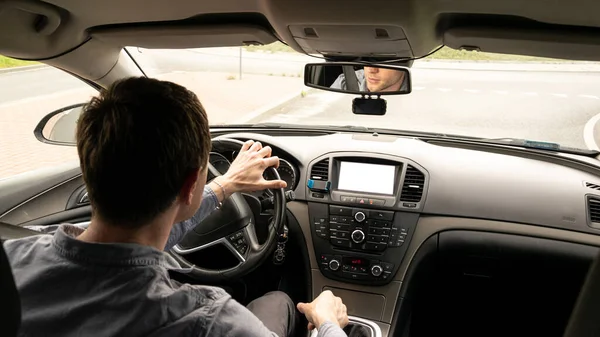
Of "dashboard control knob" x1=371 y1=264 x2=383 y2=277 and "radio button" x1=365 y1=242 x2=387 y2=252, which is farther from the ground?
"radio button" x1=365 y1=242 x2=387 y2=252

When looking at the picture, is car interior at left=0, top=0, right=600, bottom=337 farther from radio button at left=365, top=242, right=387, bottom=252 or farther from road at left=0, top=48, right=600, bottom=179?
road at left=0, top=48, right=600, bottom=179

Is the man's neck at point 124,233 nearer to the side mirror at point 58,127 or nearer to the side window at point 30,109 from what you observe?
the side window at point 30,109

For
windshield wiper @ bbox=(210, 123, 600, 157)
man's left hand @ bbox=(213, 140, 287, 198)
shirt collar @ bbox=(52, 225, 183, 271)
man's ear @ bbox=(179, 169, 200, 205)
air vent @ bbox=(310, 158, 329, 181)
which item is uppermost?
man's ear @ bbox=(179, 169, 200, 205)

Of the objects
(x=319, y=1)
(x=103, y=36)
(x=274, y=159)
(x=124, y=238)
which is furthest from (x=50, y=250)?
(x=103, y=36)

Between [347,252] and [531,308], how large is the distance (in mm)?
1345

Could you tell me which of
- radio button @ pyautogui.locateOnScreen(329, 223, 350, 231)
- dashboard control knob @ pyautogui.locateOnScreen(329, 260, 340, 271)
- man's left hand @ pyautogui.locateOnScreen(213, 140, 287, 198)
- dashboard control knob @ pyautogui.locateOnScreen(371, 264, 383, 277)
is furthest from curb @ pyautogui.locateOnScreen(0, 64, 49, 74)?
dashboard control knob @ pyautogui.locateOnScreen(371, 264, 383, 277)

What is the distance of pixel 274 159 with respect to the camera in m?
2.61

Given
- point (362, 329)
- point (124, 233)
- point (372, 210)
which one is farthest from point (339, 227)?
point (124, 233)

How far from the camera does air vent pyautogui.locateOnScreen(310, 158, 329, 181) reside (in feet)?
11.6

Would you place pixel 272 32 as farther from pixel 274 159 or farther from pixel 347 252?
pixel 347 252

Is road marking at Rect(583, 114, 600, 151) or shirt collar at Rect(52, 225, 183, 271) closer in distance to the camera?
shirt collar at Rect(52, 225, 183, 271)

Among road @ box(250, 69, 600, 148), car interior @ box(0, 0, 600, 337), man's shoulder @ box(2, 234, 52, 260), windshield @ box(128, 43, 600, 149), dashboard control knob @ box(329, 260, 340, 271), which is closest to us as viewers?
man's shoulder @ box(2, 234, 52, 260)

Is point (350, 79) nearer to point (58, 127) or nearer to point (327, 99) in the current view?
point (327, 99)

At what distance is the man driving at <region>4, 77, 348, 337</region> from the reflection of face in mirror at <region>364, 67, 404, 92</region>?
5.86 feet
